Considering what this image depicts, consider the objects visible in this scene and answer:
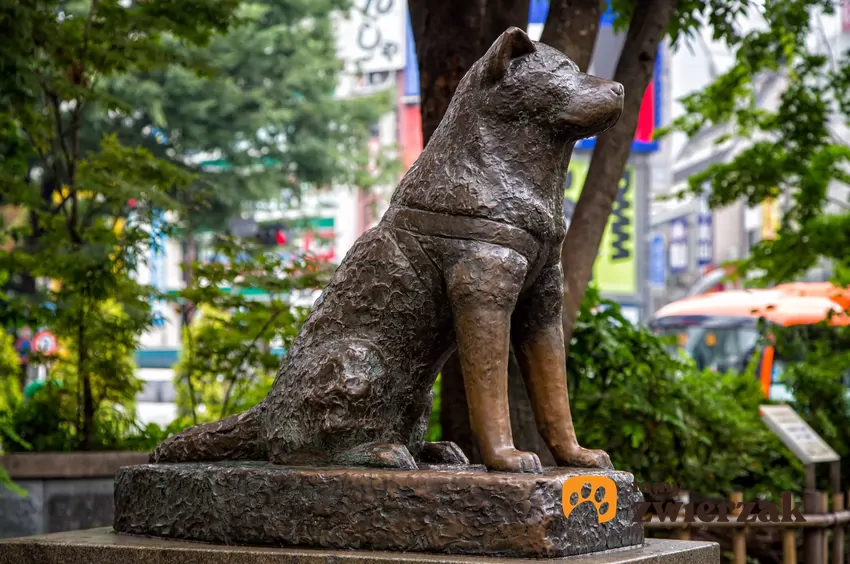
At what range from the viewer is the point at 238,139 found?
70.9 ft

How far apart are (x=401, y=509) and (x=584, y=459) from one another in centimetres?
70

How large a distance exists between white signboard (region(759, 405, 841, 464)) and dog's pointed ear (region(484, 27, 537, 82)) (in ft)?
13.2

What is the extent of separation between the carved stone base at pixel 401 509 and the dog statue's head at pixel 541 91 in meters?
1.10

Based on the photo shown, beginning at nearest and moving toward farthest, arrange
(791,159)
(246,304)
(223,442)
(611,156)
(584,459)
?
1. (584,459)
2. (223,442)
3. (611,156)
4. (246,304)
5. (791,159)

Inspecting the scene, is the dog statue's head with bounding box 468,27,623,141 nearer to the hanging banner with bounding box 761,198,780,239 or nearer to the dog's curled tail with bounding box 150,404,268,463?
the dog's curled tail with bounding box 150,404,268,463

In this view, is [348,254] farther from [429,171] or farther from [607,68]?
[607,68]

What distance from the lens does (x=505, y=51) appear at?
11.8 ft

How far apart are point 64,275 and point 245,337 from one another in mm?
1335

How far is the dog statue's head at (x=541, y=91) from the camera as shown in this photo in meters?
3.59

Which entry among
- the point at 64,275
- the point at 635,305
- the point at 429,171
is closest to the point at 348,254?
the point at 429,171

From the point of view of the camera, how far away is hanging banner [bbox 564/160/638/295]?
23.7 metres

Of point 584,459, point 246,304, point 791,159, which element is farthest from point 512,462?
point 791,159

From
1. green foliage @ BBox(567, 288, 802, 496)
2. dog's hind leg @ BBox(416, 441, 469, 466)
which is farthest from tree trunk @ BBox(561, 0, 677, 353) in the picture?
dog's hind leg @ BBox(416, 441, 469, 466)

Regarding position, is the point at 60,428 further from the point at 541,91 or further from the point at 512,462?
the point at 541,91
